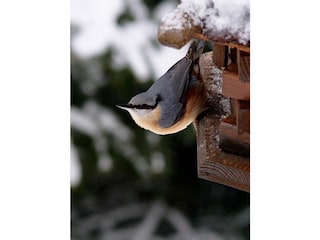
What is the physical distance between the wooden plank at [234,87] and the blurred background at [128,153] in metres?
0.41

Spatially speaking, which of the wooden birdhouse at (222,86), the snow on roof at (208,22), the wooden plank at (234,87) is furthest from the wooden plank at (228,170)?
the snow on roof at (208,22)

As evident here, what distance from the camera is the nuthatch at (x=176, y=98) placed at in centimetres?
127

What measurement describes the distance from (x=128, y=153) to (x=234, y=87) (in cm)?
104

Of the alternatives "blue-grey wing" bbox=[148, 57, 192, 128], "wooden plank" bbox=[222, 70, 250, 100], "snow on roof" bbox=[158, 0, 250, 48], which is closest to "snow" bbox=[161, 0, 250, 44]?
"snow on roof" bbox=[158, 0, 250, 48]

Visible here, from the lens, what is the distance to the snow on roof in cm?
99

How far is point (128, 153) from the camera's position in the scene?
2.15 m

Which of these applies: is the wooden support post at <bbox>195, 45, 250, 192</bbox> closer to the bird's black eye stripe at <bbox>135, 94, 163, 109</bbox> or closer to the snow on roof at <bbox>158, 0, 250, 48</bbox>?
the bird's black eye stripe at <bbox>135, 94, 163, 109</bbox>

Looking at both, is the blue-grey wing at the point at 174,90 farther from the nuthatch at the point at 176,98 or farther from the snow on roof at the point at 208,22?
the snow on roof at the point at 208,22

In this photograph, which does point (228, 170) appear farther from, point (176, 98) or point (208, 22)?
point (208, 22)
